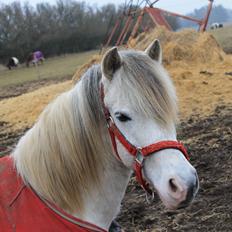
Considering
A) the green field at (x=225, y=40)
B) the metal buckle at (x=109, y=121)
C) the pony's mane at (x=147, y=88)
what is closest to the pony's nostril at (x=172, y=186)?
the pony's mane at (x=147, y=88)

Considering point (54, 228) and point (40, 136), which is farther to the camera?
point (40, 136)

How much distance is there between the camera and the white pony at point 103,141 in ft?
6.46

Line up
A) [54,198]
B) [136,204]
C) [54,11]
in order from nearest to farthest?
[54,198] < [136,204] < [54,11]

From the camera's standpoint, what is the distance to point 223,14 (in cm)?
14838

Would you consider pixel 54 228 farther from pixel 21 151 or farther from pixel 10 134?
pixel 10 134

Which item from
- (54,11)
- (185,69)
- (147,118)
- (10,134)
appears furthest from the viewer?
(54,11)

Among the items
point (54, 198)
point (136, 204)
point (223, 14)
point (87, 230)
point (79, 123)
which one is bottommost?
point (223, 14)

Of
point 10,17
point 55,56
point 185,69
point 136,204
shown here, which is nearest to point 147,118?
point 136,204

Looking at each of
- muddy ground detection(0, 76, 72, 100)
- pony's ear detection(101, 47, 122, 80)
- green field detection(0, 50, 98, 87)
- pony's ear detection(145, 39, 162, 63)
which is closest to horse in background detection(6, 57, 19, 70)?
green field detection(0, 50, 98, 87)

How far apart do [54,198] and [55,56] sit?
50.4 meters

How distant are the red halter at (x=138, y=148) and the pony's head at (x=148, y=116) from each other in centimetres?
1

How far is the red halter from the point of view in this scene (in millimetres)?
1911

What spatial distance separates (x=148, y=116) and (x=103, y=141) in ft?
1.05

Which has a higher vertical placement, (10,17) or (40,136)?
(40,136)
